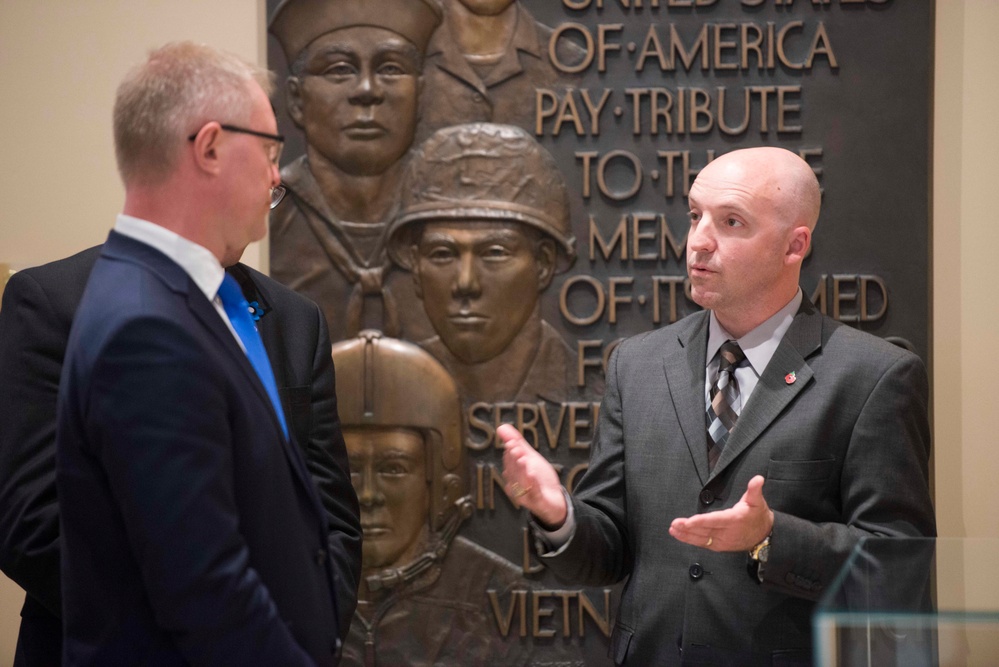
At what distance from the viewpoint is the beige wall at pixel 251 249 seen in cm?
336

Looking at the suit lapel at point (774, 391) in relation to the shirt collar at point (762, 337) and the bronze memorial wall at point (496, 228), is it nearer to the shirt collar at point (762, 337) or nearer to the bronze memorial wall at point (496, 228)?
the shirt collar at point (762, 337)

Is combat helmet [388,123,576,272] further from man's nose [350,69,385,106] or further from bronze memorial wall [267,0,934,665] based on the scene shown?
man's nose [350,69,385,106]

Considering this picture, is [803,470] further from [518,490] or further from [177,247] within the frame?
[177,247]

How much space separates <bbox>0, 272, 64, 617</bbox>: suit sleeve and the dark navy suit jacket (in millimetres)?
519

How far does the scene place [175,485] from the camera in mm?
1399

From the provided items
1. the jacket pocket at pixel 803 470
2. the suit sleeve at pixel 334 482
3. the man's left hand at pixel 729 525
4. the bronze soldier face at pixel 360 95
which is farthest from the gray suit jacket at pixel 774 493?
the bronze soldier face at pixel 360 95

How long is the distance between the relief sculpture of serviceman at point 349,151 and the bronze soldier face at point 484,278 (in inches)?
5.0

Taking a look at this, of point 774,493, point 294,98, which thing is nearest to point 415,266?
point 294,98

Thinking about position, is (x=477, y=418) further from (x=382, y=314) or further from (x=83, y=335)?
(x=83, y=335)

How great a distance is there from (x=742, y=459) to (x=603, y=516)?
1.23 ft

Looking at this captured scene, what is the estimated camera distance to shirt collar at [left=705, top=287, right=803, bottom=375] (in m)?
2.46

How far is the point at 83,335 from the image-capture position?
146 cm

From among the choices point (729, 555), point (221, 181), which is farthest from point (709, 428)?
point (221, 181)

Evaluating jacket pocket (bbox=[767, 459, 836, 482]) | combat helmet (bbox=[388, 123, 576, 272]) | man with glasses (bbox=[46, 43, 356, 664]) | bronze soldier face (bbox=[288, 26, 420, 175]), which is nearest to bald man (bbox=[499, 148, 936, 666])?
jacket pocket (bbox=[767, 459, 836, 482])
